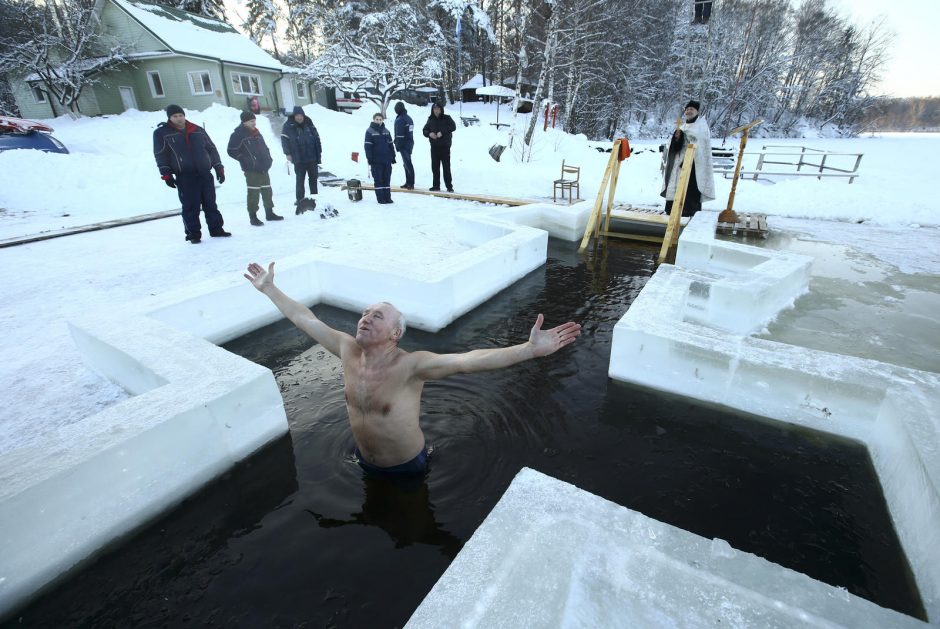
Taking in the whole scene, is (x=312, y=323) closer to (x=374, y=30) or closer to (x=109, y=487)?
(x=109, y=487)

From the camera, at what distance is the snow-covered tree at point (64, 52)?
20.8 m

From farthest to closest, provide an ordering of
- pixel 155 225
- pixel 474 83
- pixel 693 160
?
pixel 474 83, pixel 155 225, pixel 693 160

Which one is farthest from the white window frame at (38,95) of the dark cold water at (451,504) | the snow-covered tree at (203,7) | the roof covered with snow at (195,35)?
the dark cold water at (451,504)

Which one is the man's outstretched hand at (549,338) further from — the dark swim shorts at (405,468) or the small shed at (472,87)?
the small shed at (472,87)

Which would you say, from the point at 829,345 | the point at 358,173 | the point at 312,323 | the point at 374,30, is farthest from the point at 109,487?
the point at 374,30

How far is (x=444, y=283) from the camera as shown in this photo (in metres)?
4.51

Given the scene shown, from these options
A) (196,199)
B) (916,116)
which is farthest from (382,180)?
(916,116)

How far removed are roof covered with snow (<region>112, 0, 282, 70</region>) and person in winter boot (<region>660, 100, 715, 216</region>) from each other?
2375 cm

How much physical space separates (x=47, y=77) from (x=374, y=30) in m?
15.7

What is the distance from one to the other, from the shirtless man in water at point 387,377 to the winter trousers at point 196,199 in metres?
5.21

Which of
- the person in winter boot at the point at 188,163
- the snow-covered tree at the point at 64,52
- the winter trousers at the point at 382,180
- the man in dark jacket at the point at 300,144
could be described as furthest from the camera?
the snow-covered tree at the point at 64,52

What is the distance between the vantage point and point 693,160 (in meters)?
6.94

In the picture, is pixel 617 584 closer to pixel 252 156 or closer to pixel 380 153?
pixel 252 156

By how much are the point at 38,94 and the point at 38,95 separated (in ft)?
0.19
